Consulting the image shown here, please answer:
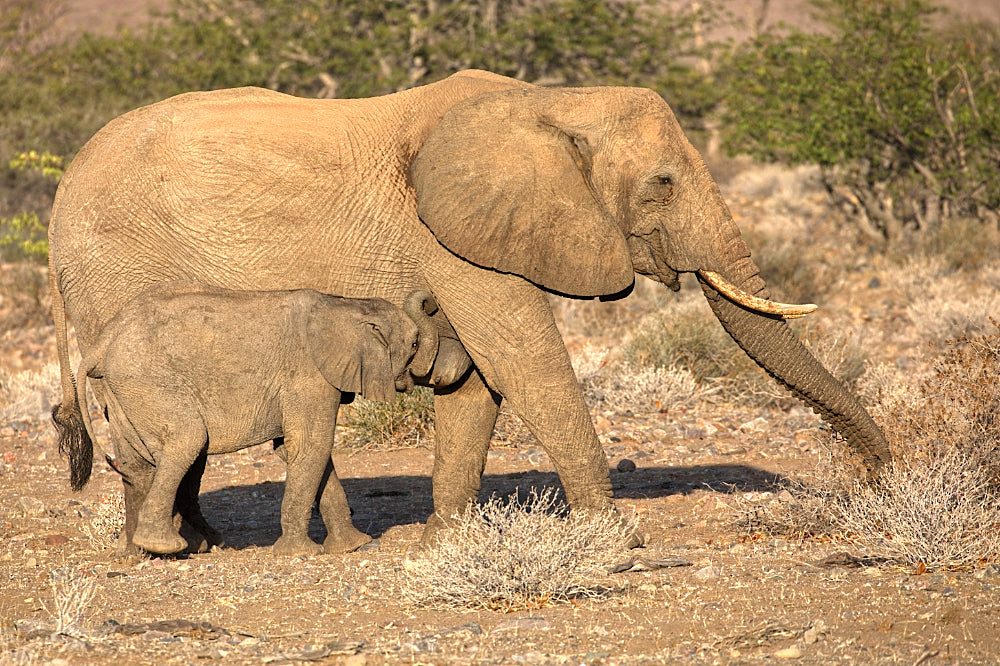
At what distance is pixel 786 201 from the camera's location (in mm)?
24359

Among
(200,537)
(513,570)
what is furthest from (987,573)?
(200,537)

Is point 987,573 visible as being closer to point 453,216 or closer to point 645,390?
point 453,216

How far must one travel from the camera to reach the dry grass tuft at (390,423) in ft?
35.7

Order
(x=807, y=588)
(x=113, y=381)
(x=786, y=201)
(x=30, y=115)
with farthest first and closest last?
1. (x=786, y=201)
2. (x=30, y=115)
3. (x=113, y=381)
4. (x=807, y=588)

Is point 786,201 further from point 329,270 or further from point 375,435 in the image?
point 329,270

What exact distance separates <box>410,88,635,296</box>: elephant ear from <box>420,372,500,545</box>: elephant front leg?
105cm

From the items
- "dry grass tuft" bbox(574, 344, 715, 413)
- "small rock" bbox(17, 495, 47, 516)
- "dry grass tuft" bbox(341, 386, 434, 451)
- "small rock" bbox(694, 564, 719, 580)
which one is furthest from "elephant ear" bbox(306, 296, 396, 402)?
"dry grass tuft" bbox(574, 344, 715, 413)

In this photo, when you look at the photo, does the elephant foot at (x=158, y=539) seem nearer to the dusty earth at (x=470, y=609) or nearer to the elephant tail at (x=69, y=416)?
the dusty earth at (x=470, y=609)

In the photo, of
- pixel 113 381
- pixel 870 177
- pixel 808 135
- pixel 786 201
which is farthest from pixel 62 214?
pixel 786 201

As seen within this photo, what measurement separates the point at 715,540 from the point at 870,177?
12.8m

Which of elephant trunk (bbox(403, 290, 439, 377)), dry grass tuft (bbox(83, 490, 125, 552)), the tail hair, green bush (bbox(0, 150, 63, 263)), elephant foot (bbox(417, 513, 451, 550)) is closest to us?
elephant trunk (bbox(403, 290, 439, 377))

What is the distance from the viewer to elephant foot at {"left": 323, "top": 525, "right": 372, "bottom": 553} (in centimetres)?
715

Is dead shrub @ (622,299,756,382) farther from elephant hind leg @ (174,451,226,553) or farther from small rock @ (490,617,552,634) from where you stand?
small rock @ (490,617,552,634)

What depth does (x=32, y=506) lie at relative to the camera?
8977mm
